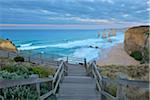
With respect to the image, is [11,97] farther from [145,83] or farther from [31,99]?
[145,83]

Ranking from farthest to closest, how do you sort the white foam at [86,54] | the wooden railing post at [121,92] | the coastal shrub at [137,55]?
the white foam at [86,54]
the coastal shrub at [137,55]
the wooden railing post at [121,92]

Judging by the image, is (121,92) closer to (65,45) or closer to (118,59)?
(118,59)

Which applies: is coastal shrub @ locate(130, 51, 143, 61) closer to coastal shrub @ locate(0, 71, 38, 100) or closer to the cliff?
the cliff

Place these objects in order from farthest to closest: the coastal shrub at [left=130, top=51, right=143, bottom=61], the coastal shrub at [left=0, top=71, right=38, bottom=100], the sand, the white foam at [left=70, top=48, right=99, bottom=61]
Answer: the white foam at [left=70, top=48, right=99, bottom=61]
the coastal shrub at [left=130, top=51, right=143, bottom=61]
the sand
the coastal shrub at [left=0, top=71, right=38, bottom=100]

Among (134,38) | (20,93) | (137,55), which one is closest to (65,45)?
(134,38)

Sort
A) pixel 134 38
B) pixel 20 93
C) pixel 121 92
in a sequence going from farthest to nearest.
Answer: pixel 134 38
pixel 20 93
pixel 121 92

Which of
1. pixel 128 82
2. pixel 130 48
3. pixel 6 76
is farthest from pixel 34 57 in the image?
pixel 128 82

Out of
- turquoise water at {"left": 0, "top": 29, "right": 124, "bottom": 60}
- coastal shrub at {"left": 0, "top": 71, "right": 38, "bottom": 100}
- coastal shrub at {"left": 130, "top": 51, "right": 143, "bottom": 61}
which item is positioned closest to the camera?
coastal shrub at {"left": 0, "top": 71, "right": 38, "bottom": 100}

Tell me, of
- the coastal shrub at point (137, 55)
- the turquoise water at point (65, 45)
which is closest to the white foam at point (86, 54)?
→ the turquoise water at point (65, 45)

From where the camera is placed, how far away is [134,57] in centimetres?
3959

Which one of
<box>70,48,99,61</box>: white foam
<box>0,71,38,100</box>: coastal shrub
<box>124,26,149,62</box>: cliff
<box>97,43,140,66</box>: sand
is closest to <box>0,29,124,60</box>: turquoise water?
<box>70,48,99,61</box>: white foam

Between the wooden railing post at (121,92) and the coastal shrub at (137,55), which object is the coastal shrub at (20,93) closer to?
the wooden railing post at (121,92)

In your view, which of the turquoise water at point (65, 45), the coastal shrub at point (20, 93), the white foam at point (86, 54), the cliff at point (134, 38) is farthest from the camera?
the turquoise water at point (65, 45)

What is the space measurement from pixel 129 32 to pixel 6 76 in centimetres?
3833
